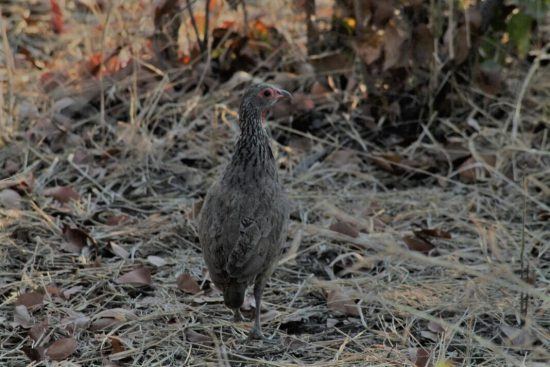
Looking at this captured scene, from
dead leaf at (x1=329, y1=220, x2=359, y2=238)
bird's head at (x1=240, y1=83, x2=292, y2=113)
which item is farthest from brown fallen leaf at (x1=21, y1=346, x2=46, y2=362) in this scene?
dead leaf at (x1=329, y1=220, x2=359, y2=238)

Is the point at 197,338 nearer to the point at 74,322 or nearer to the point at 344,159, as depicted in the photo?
the point at 74,322

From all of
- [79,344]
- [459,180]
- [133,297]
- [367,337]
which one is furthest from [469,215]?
[79,344]

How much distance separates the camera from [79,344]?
4.32 metres

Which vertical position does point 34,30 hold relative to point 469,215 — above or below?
above

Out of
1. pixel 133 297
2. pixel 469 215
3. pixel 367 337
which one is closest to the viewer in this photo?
pixel 367 337

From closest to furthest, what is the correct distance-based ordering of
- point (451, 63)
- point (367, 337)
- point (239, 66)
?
1. point (367, 337)
2. point (451, 63)
3. point (239, 66)

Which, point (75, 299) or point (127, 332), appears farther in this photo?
point (75, 299)

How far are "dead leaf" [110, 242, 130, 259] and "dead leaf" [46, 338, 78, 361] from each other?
1.02m

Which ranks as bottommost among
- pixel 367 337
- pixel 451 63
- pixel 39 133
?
pixel 367 337

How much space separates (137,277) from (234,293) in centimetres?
73

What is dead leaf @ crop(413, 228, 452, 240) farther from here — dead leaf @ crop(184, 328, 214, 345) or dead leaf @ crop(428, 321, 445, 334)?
dead leaf @ crop(184, 328, 214, 345)

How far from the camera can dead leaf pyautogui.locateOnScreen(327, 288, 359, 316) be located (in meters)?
4.68

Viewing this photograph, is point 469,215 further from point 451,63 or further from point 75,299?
point 75,299

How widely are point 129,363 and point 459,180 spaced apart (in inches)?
110
